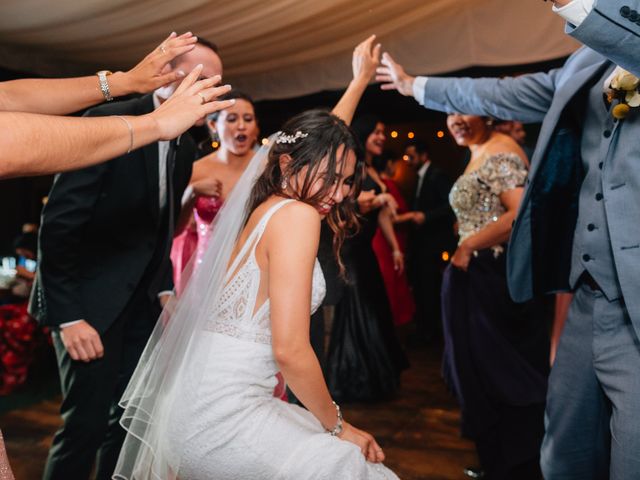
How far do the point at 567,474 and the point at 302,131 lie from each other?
1274 mm

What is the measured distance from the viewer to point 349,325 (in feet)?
12.3

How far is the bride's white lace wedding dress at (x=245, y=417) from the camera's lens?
4.39 feet

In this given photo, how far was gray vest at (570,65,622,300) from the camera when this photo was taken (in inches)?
59.4

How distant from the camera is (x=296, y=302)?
1.39 metres

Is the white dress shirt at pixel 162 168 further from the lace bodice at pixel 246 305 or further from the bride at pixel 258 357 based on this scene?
the lace bodice at pixel 246 305

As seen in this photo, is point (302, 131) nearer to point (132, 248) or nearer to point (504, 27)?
point (132, 248)

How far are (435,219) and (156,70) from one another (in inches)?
168

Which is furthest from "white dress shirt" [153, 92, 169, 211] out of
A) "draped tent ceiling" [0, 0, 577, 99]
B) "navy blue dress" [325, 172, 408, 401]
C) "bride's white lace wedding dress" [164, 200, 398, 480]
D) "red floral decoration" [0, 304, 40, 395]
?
"red floral decoration" [0, 304, 40, 395]

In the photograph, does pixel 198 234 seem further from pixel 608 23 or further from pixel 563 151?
pixel 608 23

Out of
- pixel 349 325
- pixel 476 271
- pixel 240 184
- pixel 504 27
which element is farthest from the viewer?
pixel 349 325

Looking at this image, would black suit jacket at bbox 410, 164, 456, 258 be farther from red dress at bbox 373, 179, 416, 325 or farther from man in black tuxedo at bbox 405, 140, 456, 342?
red dress at bbox 373, 179, 416, 325

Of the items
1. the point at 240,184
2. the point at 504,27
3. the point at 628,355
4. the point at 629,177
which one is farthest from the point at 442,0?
the point at 628,355

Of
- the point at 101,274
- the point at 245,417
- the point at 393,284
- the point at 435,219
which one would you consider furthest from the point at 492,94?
the point at 435,219

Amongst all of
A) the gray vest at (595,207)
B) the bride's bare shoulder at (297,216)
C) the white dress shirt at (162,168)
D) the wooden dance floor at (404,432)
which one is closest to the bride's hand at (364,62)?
the white dress shirt at (162,168)
